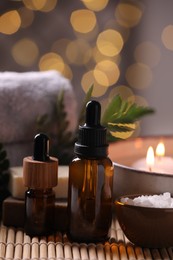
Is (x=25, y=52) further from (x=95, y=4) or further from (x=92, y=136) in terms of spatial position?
(x=92, y=136)

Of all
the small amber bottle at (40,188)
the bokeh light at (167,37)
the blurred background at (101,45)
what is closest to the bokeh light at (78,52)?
the blurred background at (101,45)

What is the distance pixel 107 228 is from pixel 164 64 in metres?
0.97

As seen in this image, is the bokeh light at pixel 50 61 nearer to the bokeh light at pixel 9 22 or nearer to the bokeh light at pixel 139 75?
the bokeh light at pixel 9 22

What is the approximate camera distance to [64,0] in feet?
4.75

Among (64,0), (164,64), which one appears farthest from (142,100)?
(64,0)

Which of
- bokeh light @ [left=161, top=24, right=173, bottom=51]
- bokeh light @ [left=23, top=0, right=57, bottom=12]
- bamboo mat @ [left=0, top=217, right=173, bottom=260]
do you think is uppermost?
bokeh light @ [left=23, top=0, right=57, bottom=12]

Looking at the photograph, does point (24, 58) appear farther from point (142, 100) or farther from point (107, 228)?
point (107, 228)

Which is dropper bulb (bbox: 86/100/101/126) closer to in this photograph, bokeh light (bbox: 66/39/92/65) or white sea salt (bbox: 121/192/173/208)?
white sea salt (bbox: 121/192/173/208)

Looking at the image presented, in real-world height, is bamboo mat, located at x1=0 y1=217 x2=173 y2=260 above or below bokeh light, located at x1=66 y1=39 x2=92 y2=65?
below

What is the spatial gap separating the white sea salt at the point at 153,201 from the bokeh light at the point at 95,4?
904 mm

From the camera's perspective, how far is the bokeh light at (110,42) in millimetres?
1491

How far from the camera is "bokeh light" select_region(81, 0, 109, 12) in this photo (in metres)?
1.47

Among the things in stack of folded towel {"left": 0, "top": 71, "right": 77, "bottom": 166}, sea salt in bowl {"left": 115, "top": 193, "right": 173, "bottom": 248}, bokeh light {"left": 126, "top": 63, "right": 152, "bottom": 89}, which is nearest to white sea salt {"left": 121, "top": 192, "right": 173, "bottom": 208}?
sea salt in bowl {"left": 115, "top": 193, "right": 173, "bottom": 248}

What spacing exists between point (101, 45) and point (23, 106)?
2.28 feet
